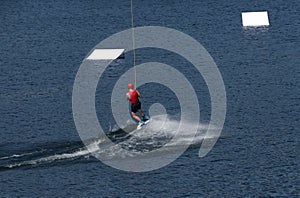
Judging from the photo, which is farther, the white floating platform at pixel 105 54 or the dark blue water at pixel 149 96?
the white floating platform at pixel 105 54

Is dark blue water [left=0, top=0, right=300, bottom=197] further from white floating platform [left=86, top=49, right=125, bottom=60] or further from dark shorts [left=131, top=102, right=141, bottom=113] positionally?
dark shorts [left=131, top=102, right=141, bottom=113]

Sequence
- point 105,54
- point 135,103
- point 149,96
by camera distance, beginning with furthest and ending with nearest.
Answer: point 105,54 < point 149,96 < point 135,103

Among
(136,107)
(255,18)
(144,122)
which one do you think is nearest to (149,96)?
(144,122)

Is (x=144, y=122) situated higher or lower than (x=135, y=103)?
lower

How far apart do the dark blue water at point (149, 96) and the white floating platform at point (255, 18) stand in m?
1.03

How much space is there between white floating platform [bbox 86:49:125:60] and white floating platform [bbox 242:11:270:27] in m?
21.3

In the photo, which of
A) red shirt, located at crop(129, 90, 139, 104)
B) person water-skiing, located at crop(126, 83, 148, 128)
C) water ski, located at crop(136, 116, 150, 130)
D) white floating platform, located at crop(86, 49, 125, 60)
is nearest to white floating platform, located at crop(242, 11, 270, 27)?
white floating platform, located at crop(86, 49, 125, 60)

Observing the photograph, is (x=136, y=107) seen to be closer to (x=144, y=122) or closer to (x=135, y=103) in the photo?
(x=135, y=103)

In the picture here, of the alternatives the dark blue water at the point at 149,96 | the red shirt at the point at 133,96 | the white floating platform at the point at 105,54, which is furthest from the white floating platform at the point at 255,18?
the red shirt at the point at 133,96

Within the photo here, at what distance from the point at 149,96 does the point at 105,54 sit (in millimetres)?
17861

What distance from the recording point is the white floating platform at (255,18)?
128 metres

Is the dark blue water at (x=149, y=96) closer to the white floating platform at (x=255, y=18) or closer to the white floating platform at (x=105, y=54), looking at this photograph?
the white floating platform at (x=255, y=18)

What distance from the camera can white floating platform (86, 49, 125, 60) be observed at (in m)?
115

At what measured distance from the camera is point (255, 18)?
130250mm
